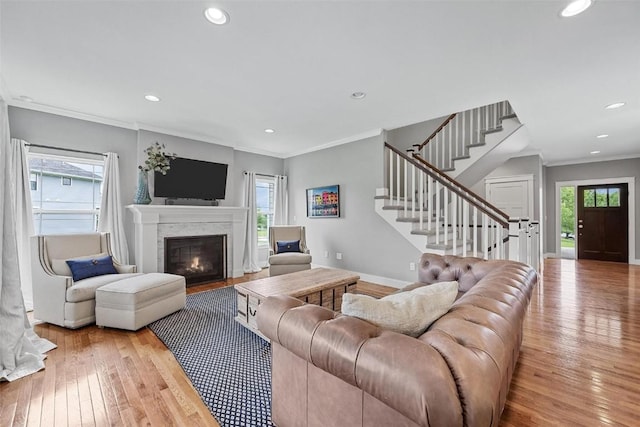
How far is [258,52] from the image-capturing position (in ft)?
7.48

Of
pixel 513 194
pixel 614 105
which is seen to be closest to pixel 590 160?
pixel 513 194

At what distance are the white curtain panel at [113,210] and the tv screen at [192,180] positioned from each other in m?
0.50

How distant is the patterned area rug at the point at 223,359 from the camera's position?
1.66 meters

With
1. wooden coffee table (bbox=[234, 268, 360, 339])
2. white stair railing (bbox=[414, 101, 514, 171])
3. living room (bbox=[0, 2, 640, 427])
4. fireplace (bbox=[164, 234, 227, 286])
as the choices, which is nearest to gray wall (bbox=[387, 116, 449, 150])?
white stair railing (bbox=[414, 101, 514, 171])

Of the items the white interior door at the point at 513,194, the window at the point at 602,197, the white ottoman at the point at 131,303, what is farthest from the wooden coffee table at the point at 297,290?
the window at the point at 602,197

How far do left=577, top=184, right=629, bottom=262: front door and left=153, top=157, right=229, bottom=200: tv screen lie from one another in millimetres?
8449

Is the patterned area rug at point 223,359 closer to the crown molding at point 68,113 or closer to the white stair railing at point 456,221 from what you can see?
the white stair railing at point 456,221

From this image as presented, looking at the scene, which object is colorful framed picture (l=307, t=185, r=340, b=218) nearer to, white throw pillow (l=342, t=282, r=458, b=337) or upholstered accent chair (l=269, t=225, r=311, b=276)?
upholstered accent chair (l=269, t=225, r=311, b=276)

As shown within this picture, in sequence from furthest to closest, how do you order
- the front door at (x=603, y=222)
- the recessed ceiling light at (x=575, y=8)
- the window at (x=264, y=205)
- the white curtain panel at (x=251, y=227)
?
1. the front door at (x=603, y=222)
2. the window at (x=264, y=205)
3. the white curtain panel at (x=251, y=227)
4. the recessed ceiling light at (x=575, y=8)

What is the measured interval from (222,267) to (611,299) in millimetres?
5669

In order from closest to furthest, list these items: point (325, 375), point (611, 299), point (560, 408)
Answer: point (325, 375)
point (560, 408)
point (611, 299)

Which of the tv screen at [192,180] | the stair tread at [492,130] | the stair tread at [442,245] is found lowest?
the stair tread at [442,245]

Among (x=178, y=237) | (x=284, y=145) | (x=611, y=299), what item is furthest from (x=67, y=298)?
(x=611, y=299)

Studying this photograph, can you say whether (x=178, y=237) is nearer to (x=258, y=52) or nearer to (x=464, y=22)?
(x=258, y=52)
